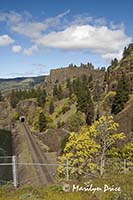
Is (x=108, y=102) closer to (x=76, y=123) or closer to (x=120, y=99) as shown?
(x=120, y=99)

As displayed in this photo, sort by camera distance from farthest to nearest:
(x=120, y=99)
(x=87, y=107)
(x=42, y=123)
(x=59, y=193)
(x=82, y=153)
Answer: (x=42, y=123) → (x=87, y=107) → (x=120, y=99) → (x=82, y=153) → (x=59, y=193)

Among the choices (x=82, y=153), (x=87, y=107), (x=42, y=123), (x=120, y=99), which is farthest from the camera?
(x=42, y=123)

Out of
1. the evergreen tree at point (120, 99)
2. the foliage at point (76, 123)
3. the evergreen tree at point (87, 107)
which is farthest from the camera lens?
the evergreen tree at point (87, 107)

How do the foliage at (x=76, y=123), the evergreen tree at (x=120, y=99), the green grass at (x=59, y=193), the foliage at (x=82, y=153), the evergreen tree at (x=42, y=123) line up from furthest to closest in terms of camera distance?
the evergreen tree at (x=42, y=123) → the foliage at (x=76, y=123) → the evergreen tree at (x=120, y=99) → the foliage at (x=82, y=153) → the green grass at (x=59, y=193)

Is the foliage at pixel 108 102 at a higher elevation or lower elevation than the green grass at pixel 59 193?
higher

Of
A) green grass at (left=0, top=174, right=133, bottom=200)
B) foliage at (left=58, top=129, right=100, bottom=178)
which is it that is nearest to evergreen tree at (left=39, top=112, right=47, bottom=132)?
foliage at (left=58, top=129, right=100, bottom=178)

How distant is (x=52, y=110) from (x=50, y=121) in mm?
29337

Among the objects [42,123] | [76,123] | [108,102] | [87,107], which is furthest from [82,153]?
[42,123]

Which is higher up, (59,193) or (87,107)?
(87,107)

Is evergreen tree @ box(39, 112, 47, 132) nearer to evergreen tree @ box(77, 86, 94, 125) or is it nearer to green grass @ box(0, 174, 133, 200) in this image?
evergreen tree @ box(77, 86, 94, 125)

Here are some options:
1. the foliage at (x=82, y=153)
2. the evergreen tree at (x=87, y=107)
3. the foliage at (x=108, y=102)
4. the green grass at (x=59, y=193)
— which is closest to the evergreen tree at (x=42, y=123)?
the evergreen tree at (x=87, y=107)

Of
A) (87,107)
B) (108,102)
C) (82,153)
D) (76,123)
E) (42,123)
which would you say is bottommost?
(82,153)

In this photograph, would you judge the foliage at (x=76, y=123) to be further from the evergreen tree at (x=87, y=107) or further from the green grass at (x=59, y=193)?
the green grass at (x=59, y=193)

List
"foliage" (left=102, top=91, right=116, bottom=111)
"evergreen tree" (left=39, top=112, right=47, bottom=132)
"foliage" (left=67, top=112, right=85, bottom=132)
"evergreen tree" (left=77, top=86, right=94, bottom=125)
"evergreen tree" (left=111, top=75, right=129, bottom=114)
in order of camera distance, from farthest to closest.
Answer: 1. "evergreen tree" (left=39, top=112, right=47, bottom=132)
2. "evergreen tree" (left=77, top=86, right=94, bottom=125)
3. "foliage" (left=67, top=112, right=85, bottom=132)
4. "foliage" (left=102, top=91, right=116, bottom=111)
5. "evergreen tree" (left=111, top=75, right=129, bottom=114)
